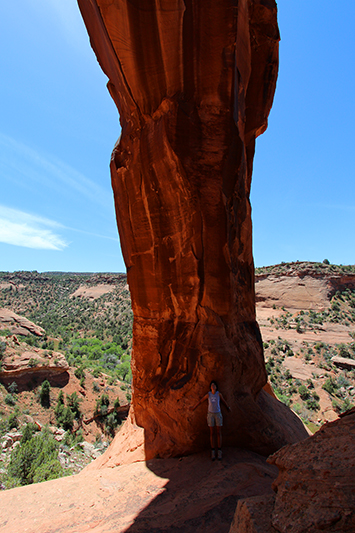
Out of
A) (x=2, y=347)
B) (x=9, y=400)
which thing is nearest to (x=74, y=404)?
(x=9, y=400)

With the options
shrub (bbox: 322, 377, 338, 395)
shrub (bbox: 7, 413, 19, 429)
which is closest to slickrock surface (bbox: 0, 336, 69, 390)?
shrub (bbox: 7, 413, 19, 429)

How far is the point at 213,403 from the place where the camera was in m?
5.38

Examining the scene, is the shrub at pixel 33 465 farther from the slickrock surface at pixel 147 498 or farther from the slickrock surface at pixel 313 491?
the slickrock surface at pixel 313 491

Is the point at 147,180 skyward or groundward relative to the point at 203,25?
groundward

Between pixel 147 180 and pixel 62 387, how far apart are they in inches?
896

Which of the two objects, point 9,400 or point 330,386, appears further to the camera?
point 330,386

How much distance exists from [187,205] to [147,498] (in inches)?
217

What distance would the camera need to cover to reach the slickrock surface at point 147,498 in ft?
12.1

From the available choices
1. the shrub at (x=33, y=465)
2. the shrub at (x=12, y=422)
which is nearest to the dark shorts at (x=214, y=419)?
the shrub at (x=33, y=465)

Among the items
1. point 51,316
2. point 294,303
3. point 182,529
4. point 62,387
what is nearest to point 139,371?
point 182,529

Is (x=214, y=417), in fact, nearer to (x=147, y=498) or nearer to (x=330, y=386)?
(x=147, y=498)

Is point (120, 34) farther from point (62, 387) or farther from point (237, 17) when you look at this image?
point (62, 387)

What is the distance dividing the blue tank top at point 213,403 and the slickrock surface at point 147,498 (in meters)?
0.90

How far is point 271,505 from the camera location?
8.30 ft
